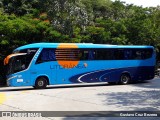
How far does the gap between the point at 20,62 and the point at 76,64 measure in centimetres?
383

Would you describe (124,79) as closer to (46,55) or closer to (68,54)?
(68,54)

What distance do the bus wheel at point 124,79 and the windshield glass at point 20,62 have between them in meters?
7.19

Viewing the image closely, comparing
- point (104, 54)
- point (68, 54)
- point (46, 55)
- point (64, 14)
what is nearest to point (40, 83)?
point (46, 55)

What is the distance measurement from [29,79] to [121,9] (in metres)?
26.9

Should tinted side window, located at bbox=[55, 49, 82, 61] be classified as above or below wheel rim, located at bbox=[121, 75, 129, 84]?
above

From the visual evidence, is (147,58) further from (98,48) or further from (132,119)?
(132,119)

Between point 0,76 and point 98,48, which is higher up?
point 98,48

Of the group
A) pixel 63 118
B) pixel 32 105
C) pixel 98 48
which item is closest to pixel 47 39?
pixel 98 48

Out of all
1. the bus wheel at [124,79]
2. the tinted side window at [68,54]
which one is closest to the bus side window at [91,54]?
the tinted side window at [68,54]

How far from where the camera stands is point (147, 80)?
2872cm

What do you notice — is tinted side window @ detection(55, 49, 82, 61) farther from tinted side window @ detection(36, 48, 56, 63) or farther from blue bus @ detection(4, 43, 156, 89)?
tinted side window @ detection(36, 48, 56, 63)

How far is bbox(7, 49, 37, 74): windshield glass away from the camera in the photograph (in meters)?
20.9

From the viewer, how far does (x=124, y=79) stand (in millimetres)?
25406

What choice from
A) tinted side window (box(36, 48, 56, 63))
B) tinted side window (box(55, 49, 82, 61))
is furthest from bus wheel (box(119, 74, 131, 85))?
tinted side window (box(36, 48, 56, 63))
